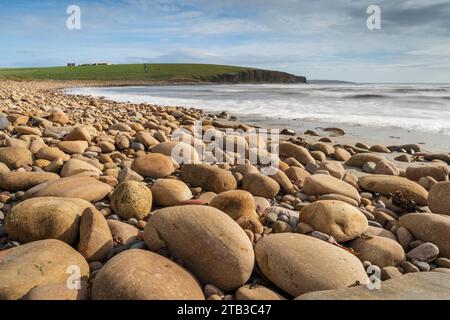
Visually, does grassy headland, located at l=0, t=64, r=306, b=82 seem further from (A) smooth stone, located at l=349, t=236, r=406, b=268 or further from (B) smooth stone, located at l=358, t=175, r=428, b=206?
(A) smooth stone, located at l=349, t=236, r=406, b=268

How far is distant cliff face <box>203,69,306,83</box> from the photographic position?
86375 mm

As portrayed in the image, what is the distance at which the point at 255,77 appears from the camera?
93.0 m

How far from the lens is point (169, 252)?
7.45 ft

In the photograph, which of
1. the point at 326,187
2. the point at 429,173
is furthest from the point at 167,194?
the point at 429,173

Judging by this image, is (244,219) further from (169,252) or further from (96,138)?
(96,138)

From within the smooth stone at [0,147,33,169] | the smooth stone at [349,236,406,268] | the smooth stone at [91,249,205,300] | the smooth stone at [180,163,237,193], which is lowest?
the smooth stone at [349,236,406,268]

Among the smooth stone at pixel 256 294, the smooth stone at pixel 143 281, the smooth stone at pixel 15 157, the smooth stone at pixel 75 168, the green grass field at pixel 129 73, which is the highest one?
the green grass field at pixel 129 73

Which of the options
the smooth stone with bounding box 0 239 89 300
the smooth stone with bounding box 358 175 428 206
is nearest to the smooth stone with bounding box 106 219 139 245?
the smooth stone with bounding box 0 239 89 300

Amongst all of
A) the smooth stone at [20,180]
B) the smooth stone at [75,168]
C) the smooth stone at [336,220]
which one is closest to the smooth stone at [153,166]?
the smooth stone at [75,168]

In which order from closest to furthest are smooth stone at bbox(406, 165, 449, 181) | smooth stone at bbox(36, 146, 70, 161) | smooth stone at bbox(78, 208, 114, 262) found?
1. smooth stone at bbox(78, 208, 114, 262)
2. smooth stone at bbox(36, 146, 70, 161)
3. smooth stone at bbox(406, 165, 449, 181)

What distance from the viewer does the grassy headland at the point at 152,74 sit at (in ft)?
235

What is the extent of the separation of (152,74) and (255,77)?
88.9 ft

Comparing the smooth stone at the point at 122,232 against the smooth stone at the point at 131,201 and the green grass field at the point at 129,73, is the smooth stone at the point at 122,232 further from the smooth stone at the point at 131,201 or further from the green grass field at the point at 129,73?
the green grass field at the point at 129,73
